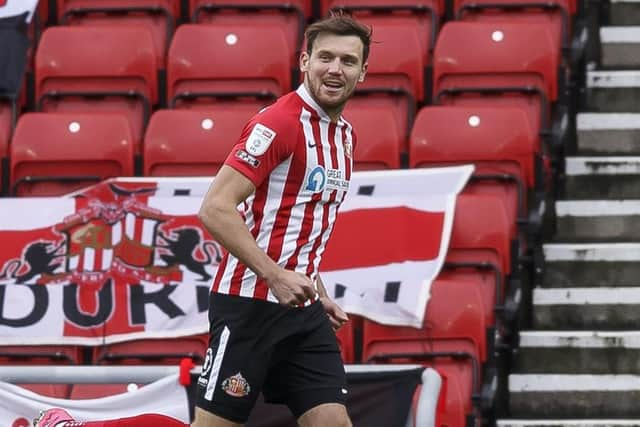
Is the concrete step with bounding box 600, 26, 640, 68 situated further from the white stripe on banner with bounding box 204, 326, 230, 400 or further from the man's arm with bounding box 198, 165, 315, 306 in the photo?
the man's arm with bounding box 198, 165, 315, 306

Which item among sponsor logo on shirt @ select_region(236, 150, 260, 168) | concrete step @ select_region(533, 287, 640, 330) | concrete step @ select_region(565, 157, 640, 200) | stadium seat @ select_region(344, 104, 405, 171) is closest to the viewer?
sponsor logo on shirt @ select_region(236, 150, 260, 168)

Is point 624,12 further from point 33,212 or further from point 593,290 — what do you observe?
point 33,212

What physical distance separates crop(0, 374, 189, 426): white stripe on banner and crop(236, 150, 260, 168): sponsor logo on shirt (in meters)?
1.52

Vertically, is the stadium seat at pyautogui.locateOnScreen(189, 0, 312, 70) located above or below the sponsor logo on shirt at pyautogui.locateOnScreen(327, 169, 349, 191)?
below

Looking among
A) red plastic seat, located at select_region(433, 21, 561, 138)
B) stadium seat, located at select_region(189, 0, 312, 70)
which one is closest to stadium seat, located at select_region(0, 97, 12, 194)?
stadium seat, located at select_region(189, 0, 312, 70)

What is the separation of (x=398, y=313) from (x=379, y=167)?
3.83 ft

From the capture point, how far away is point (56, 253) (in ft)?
24.7

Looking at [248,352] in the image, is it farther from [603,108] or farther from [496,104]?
[603,108]

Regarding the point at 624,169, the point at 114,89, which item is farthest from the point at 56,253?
the point at 624,169

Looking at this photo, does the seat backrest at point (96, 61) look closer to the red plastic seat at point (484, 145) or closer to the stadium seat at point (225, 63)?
the stadium seat at point (225, 63)

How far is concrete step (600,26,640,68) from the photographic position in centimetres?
945

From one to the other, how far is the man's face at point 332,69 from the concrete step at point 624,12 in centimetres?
495

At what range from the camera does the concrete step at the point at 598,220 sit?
8336 mm

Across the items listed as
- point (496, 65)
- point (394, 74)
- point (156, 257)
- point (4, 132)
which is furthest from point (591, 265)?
point (4, 132)
